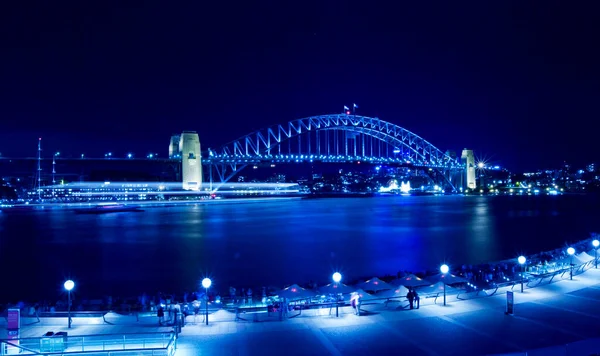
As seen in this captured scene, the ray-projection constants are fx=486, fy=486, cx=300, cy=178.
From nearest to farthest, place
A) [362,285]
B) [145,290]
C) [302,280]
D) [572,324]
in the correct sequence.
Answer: [572,324], [362,285], [145,290], [302,280]

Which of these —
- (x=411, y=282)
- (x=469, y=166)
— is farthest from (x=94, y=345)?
(x=469, y=166)

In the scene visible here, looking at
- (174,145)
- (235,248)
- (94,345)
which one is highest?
(174,145)

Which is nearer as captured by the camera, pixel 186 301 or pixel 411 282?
pixel 186 301

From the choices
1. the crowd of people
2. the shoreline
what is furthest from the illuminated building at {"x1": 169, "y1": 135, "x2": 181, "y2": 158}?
the crowd of people

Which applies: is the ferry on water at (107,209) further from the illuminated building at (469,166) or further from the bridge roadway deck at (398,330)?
Result: the illuminated building at (469,166)

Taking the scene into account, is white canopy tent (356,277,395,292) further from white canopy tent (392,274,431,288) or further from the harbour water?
the harbour water

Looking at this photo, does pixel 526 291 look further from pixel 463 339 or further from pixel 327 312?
pixel 327 312

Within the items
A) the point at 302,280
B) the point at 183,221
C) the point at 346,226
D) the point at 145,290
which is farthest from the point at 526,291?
the point at 183,221

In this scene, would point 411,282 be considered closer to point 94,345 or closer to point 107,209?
point 94,345
